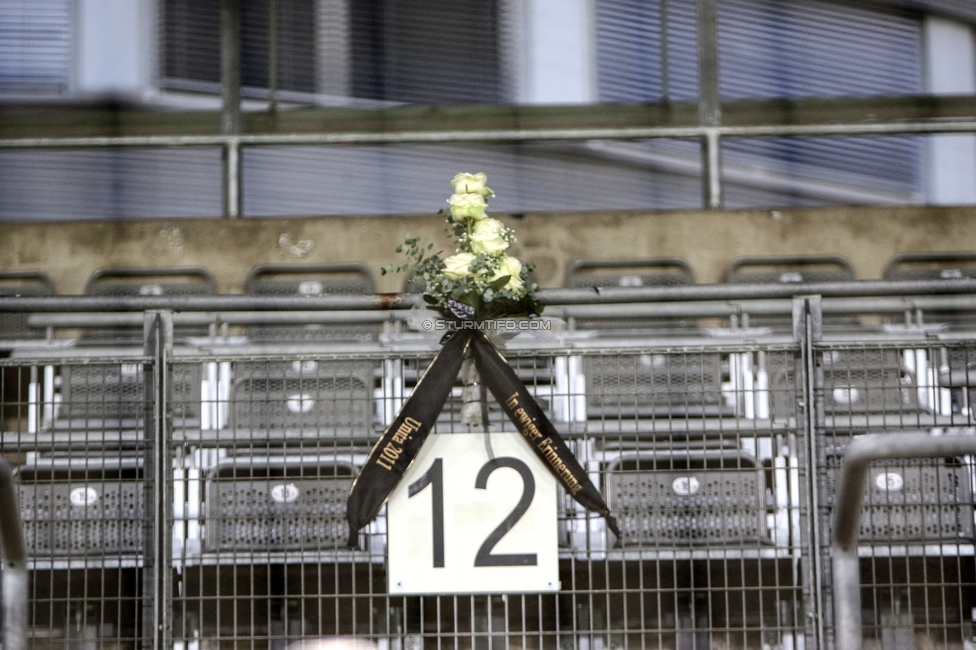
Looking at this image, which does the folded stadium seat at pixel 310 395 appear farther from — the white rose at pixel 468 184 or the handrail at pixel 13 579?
the handrail at pixel 13 579

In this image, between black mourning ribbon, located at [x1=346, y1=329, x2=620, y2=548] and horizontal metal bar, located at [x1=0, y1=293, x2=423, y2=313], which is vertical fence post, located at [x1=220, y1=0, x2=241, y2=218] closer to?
horizontal metal bar, located at [x1=0, y1=293, x2=423, y2=313]

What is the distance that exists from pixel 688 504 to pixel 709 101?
403cm

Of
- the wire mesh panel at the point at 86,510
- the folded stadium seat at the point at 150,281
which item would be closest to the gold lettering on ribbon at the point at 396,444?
the wire mesh panel at the point at 86,510

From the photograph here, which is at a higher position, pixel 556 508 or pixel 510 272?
pixel 510 272

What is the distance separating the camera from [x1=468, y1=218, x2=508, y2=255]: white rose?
429 cm

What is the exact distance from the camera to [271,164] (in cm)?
764

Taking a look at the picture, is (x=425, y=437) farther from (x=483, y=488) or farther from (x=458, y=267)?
(x=458, y=267)

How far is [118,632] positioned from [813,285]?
2811 millimetres

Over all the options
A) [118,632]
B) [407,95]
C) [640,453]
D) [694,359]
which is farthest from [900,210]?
[118,632]

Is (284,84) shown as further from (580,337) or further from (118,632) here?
(118,632)

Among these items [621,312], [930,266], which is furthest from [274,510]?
[930,266]

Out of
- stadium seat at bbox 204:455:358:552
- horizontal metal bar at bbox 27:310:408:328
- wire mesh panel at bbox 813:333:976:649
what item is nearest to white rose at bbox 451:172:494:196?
horizontal metal bar at bbox 27:310:408:328

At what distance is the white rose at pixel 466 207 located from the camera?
4332 millimetres

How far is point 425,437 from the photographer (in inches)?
164
